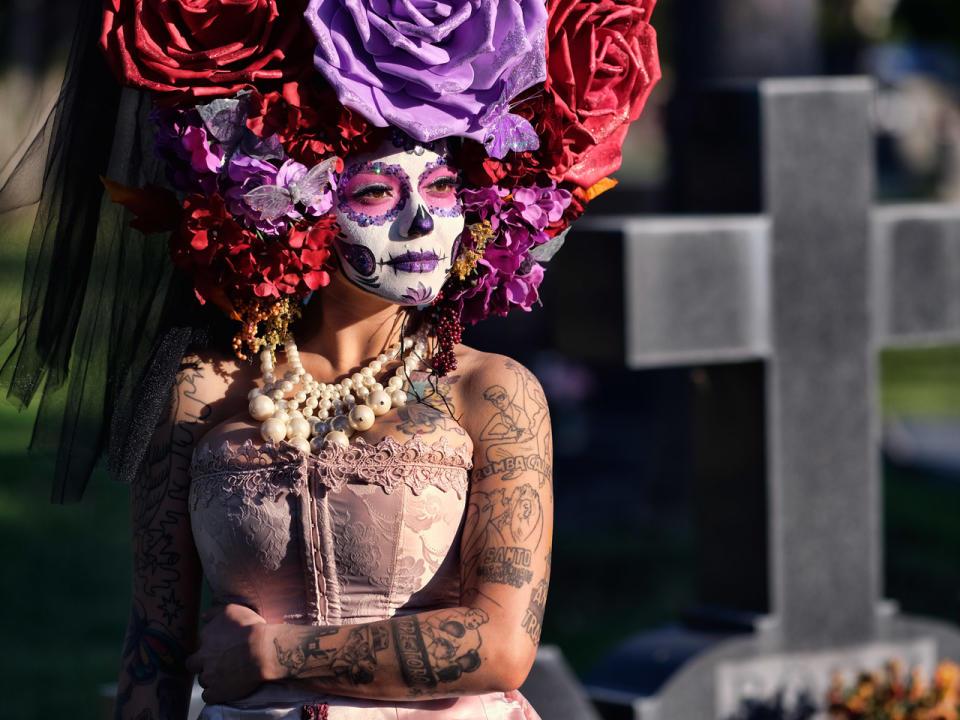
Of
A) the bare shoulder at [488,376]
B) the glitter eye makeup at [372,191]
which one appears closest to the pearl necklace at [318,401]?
the bare shoulder at [488,376]

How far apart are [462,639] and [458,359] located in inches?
25.0

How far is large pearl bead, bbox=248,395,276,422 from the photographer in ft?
9.87

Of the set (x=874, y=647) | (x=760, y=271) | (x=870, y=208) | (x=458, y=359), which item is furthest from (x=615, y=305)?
(x=458, y=359)

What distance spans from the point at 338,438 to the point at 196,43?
84 centimetres

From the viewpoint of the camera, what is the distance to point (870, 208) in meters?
6.08

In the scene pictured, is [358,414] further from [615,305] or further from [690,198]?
[690,198]

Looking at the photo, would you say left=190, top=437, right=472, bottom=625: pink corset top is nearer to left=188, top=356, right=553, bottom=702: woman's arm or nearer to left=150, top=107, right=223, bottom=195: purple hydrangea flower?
left=188, top=356, right=553, bottom=702: woman's arm

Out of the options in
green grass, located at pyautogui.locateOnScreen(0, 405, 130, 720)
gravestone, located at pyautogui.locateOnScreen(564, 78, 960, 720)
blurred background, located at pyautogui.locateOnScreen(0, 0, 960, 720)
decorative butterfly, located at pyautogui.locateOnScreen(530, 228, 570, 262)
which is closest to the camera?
decorative butterfly, located at pyautogui.locateOnScreen(530, 228, 570, 262)

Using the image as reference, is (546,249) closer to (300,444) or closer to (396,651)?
(300,444)

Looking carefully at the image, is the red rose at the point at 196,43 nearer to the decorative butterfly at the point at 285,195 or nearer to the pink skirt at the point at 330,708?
the decorative butterfly at the point at 285,195

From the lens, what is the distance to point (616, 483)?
1240 cm

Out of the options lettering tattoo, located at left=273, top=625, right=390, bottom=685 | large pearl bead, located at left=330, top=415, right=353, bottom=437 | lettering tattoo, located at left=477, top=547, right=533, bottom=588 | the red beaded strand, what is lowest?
lettering tattoo, located at left=273, top=625, right=390, bottom=685

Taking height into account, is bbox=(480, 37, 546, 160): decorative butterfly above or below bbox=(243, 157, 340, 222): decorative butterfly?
above

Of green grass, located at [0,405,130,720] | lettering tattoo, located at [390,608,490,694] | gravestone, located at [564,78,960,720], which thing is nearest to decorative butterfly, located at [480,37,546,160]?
lettering tattoo, located at [390,608,490,694]
